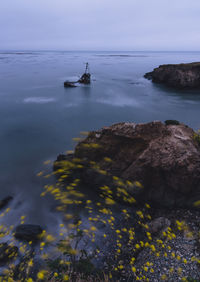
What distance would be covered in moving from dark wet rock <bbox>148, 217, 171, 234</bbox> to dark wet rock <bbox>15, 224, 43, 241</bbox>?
4974 millimetres

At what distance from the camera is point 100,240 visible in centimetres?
762

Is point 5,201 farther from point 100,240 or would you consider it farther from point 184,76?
point 184,76

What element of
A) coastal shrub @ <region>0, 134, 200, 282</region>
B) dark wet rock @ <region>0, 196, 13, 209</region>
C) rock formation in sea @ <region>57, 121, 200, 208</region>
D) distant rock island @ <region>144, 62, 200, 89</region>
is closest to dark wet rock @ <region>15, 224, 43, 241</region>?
coastal shrub @ <region>0, 134, 200, 282</region>

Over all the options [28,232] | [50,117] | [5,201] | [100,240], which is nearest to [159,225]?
[100,240]

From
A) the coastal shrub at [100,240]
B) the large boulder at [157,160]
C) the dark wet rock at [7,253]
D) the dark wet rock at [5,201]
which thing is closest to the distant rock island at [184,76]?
the large boulder at [157,160]

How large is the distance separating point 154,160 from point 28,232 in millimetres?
6655

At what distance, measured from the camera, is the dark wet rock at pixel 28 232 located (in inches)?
302

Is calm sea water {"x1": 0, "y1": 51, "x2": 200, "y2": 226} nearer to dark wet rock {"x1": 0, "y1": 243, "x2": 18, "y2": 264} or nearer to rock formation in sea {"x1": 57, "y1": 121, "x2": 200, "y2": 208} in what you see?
dark wet rock {"x1": 0, "y1": 243, "x2": 18, "y2": 264}

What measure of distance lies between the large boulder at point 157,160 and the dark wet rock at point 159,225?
1048 mm

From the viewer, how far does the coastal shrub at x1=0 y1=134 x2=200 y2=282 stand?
599 cm

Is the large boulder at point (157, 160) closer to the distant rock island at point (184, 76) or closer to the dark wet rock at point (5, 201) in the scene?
the dark wet rock at point (5, 201)

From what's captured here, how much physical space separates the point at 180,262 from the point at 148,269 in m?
1.17

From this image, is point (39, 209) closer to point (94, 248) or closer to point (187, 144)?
point (94, 248)

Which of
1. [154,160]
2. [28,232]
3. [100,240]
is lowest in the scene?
[100,240]
